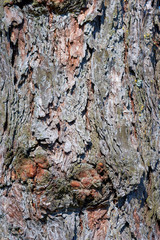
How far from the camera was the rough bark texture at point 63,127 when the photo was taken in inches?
63.4

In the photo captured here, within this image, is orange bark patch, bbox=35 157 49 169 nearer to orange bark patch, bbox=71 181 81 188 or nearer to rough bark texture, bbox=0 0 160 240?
rough bark texture, bbox=0 0 160 240

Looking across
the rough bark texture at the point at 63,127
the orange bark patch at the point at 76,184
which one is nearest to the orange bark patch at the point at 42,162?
the rough bark texture at the point at 63,127

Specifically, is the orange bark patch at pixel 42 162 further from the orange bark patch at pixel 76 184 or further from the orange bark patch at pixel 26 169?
the orange bark patch at pixel 76 184

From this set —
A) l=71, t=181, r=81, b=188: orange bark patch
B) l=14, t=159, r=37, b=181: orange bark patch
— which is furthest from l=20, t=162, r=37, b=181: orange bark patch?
l=71, t=181, r=81, b=188: orange bark patch

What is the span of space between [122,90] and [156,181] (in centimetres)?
71

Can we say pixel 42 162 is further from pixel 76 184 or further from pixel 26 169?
pixel 76 184

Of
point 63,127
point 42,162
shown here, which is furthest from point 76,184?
point 63,127

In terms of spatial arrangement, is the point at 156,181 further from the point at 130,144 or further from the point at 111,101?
the point at 111,101

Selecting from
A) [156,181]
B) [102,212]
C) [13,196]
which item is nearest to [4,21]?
[13,196]

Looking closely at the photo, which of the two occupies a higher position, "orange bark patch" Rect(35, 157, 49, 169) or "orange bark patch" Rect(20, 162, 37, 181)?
"orange bark patch" Rect(35, 157, 49, 169)

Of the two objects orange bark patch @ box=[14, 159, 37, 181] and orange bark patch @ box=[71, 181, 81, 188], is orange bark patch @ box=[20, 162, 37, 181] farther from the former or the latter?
orange bark patch @ box=[71, 181, 81, 188]

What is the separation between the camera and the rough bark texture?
1.61m

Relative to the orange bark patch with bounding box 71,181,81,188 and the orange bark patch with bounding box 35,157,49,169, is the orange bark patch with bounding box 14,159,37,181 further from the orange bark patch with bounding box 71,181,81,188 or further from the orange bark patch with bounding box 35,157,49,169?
the orange bark patch with bounding box 71,181,81,188

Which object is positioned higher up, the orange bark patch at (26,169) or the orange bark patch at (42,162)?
the orange bark patch at (42,162)
